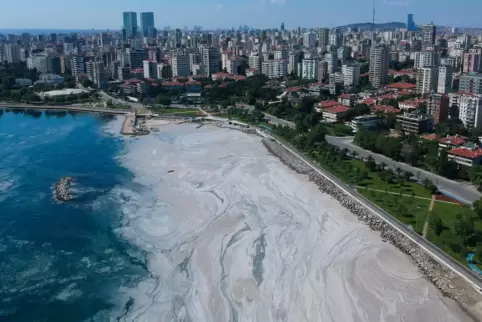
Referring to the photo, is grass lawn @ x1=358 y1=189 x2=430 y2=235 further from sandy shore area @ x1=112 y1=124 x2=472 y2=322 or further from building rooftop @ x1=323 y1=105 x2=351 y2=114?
building rooftop @ x1=323 y1=105 x2=351 y2=114

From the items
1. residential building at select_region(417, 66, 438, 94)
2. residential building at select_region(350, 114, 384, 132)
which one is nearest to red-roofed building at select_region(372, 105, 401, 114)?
residential building at select_region(350, 114, 384, 132)

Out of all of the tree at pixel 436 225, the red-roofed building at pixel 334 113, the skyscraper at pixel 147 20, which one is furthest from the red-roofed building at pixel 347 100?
the skyscraper at pixel 147 20

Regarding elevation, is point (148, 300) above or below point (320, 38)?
below

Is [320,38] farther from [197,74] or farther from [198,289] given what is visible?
[198,289]

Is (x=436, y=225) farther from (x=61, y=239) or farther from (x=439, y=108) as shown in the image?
(x=439, y=108)

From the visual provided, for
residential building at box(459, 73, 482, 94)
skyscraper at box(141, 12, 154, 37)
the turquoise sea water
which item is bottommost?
the turquoise sea water

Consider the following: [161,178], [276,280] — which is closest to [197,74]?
[161,178]
